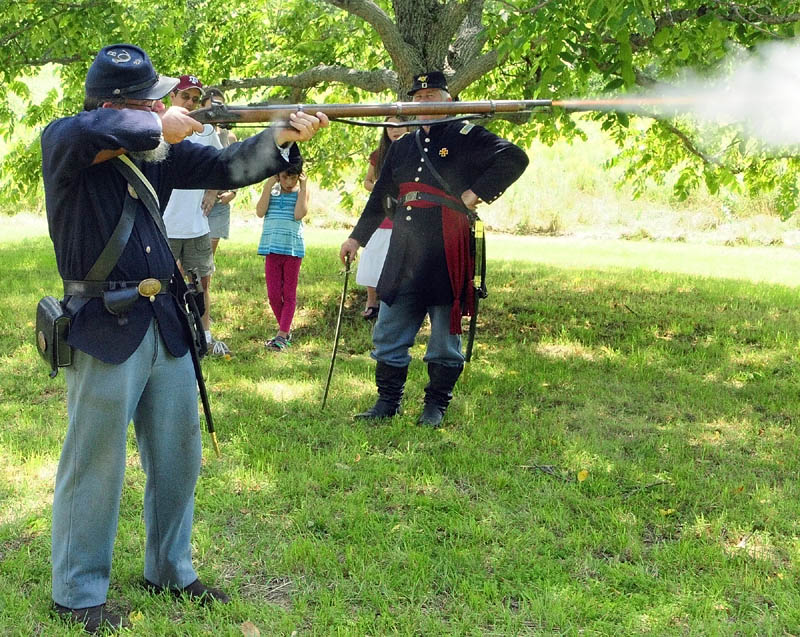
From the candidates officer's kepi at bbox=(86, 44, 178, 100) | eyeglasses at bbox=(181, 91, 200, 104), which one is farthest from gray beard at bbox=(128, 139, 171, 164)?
eyeglasses at bbox=(181, 91, 200, 104)

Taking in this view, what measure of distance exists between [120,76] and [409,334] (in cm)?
332

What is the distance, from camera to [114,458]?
3.42m

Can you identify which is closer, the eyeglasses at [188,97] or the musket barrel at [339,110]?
the musket barrel at [339,110]

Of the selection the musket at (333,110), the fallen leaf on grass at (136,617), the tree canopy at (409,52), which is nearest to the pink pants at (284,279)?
the tree canopy at (409,52)

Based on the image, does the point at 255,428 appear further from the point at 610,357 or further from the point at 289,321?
the point at 610,357

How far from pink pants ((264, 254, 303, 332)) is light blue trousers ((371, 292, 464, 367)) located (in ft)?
7.26

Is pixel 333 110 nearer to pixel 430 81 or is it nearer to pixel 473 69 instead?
pixel 430 81

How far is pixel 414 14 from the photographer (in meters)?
8.72

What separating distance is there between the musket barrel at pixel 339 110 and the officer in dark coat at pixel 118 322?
113mm

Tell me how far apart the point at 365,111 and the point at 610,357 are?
189 inches

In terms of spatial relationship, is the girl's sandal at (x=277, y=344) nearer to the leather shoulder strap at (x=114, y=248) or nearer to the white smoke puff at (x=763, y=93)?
the white smoke puff at (x=763, y=93)

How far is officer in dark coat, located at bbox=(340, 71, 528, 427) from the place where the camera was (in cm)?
600

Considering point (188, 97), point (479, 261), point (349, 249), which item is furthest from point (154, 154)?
point (479, 261)

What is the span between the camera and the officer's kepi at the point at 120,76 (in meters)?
3.29
